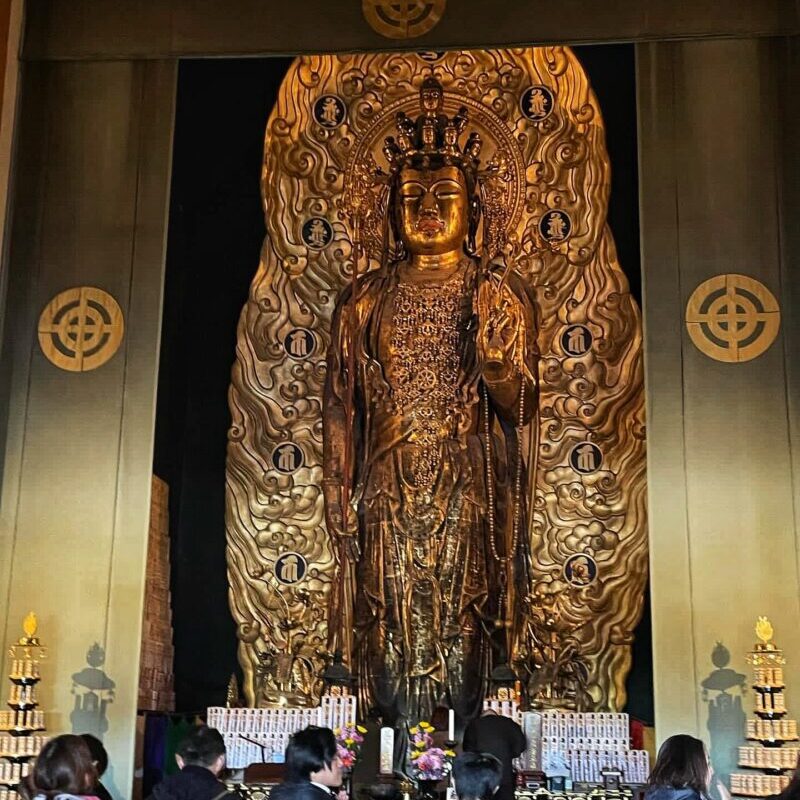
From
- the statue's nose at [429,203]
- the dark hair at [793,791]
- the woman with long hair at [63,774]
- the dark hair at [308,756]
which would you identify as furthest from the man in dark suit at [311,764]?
the statue's nose at [429,203]

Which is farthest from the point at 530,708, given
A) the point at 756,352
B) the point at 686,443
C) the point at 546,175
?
the point at 546,175

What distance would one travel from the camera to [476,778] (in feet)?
9.38

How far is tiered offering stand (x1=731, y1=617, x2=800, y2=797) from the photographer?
17.7 ft

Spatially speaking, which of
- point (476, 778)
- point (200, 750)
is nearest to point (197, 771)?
point (200, 750)

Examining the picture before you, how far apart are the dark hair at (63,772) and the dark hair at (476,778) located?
82 cm

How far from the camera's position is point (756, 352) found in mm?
6176

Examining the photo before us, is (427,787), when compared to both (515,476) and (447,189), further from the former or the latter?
(447,189)

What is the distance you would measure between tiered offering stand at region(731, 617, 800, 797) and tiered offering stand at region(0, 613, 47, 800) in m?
3.06

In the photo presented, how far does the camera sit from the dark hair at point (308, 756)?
283 cm

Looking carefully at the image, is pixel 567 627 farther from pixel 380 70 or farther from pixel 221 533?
pixel 380 70

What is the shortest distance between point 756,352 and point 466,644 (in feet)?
6.90

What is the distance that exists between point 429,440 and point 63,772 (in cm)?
432

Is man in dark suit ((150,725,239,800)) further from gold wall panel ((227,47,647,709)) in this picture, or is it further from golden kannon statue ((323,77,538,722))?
gold wall panel ((227,47,647,709))

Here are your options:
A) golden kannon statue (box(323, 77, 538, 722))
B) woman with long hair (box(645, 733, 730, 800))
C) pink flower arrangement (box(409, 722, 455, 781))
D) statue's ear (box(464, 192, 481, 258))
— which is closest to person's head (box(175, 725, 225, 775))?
woman with long hair (box(645, 733, 730, 800))
